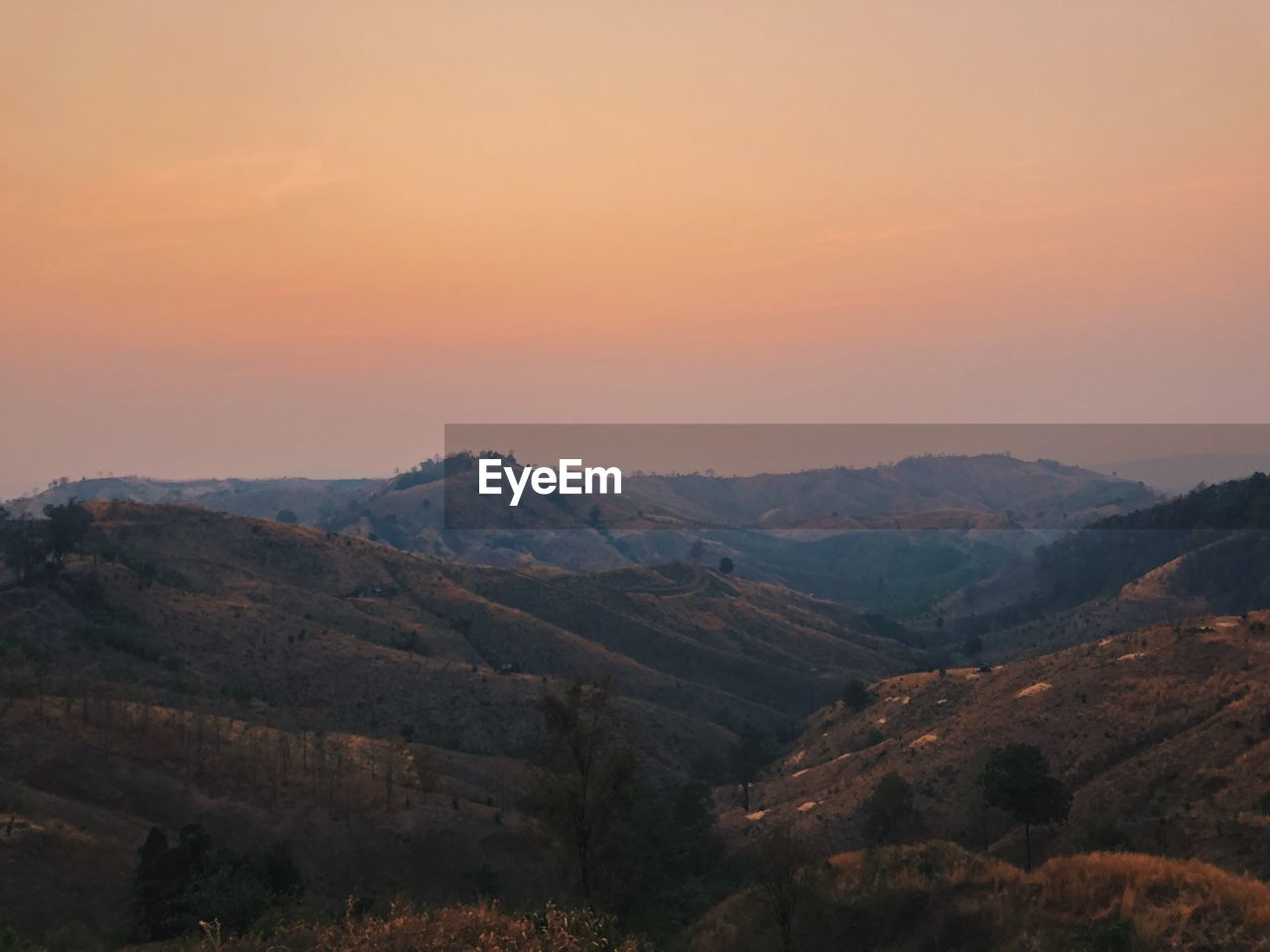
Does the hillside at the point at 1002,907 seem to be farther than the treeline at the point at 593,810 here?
No

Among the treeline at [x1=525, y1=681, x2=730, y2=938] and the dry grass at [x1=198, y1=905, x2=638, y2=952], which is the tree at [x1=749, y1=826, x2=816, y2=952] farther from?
the dry grass at [x1=198, y1=905, x2=638, y2=952]

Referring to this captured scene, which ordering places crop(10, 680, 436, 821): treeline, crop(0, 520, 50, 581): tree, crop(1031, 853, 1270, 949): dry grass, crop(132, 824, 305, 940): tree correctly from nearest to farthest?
crop(1031, 853, 1270, 949): dry grass
crop(132, 824, 305, 940): tree
crop(10, 680, 436, 821): treeline
crop(0, 520, 50, 581): tree

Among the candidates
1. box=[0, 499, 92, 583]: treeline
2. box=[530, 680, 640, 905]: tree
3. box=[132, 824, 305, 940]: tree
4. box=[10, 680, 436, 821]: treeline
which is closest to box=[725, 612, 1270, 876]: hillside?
box=[530, 680, 640, 905]: tree

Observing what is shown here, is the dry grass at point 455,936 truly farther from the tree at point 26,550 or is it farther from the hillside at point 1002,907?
the tree at point 26,550

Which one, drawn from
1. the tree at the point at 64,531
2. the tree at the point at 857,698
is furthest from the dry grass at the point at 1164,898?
the tree at the point at 64,531

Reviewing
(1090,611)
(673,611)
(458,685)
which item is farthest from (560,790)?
(1090,611)

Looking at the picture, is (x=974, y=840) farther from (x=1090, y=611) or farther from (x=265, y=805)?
(x=1090, y=611)

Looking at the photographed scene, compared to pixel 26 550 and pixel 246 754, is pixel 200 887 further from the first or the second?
pixel 26 550
